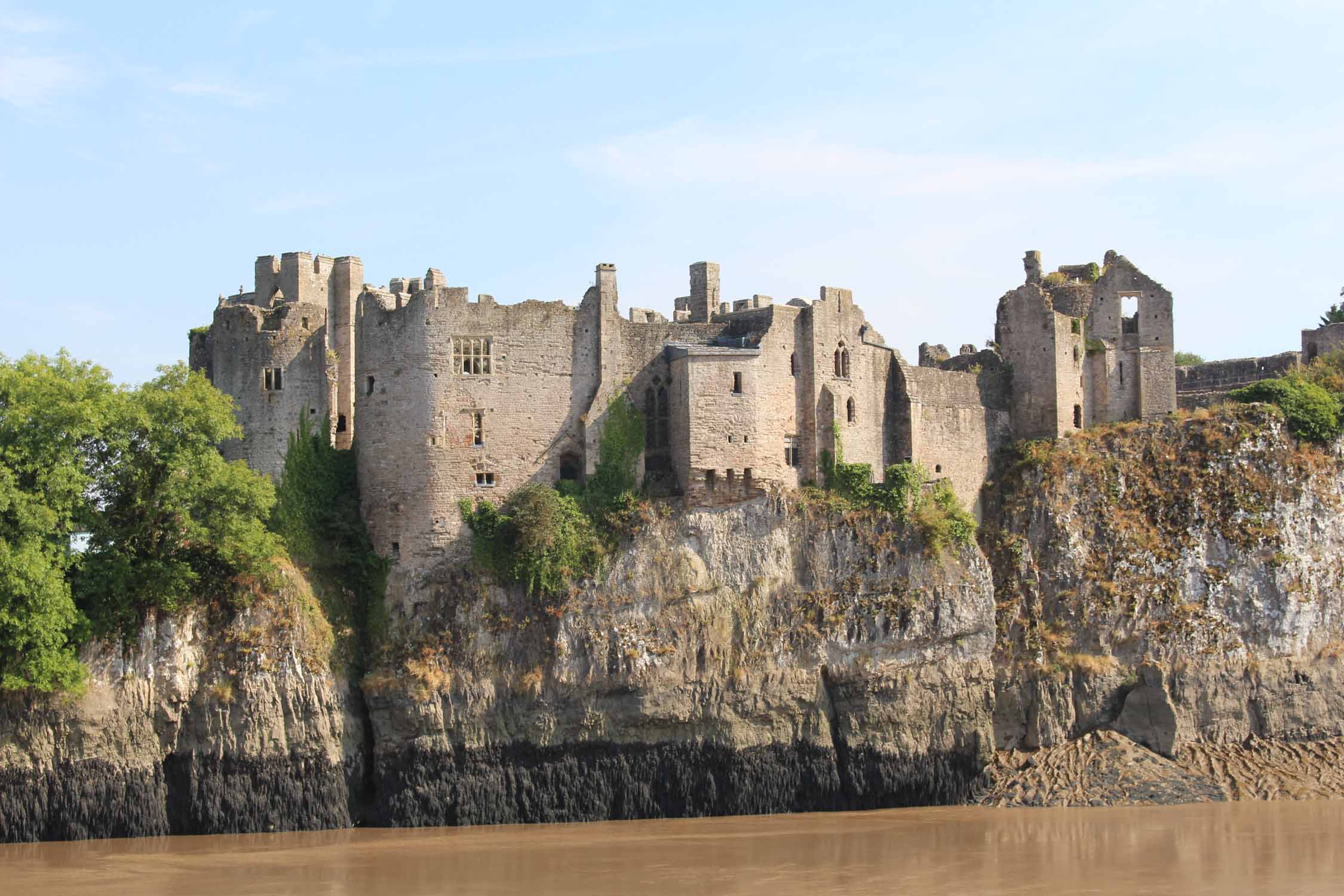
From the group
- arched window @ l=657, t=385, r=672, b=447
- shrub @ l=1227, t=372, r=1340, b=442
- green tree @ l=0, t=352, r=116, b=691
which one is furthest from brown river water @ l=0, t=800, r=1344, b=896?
shrub @ l=1227, t=372, r=1340, b=442

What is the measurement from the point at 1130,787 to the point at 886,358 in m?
13.7

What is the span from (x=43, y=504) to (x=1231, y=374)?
117 feet

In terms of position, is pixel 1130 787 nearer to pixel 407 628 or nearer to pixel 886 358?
pixel 886 358

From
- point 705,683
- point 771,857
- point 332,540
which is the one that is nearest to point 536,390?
point 332,540

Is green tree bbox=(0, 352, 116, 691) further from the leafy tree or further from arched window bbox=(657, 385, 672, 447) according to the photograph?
arched window bbox=(657, 385, 672, 447)

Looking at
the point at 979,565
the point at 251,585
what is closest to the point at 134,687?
the point at 251,585

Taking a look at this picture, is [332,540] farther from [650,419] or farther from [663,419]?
[663,419]

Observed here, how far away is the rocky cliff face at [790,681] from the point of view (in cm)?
4700

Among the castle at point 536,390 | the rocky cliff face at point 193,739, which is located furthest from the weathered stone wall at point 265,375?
the rocky cliff face at point 193,739

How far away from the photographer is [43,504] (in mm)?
45688

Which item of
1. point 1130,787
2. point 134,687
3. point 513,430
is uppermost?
point 513,430

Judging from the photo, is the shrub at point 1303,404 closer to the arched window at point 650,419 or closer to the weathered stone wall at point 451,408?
the arched window at point 650,419

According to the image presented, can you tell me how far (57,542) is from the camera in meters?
46.4

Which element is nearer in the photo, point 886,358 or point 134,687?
point 134,687
